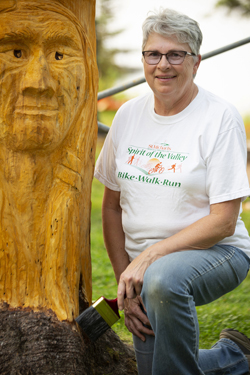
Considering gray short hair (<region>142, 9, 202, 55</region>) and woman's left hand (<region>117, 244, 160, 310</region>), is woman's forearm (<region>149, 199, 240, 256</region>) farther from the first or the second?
gray short hair (<region>142, 9, 202, 55</region>)

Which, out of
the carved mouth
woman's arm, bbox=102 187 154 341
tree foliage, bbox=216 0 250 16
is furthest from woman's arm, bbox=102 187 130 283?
tree foliage, bbox=216 0 250 16

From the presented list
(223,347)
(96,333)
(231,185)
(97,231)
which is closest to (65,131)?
(231,185)

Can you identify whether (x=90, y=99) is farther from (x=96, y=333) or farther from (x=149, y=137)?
(x=96, y=333)

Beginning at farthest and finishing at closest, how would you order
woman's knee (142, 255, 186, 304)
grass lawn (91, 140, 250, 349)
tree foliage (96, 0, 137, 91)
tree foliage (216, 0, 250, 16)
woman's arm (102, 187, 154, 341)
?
tree foliage (96, 0, 137, 91)
tree foliage (216, 0, 250, 16)
grass lawn (91, 140, 250, 349)
woman's arm (102, 187, 154, 341)
woman's knee (142, 255, 186, 304)

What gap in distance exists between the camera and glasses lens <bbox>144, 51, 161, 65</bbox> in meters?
2.13

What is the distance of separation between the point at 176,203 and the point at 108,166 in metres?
0.51

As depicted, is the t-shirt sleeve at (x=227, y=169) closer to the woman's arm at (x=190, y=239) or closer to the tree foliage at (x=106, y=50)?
the woman's arm at (x=190, y=239)

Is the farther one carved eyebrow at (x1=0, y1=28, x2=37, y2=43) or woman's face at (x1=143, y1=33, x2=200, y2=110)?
woman's face at (x1=143, y1=33, x2=200, y2=110)

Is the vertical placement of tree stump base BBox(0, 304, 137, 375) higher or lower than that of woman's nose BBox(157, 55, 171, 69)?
lower

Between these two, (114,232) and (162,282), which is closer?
(162,282)

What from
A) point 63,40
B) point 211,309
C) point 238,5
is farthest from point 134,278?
point 238,5

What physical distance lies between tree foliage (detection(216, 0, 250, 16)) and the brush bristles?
29.3 ft

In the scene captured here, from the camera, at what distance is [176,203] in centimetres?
206

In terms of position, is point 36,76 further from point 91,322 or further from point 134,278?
point 91,322
